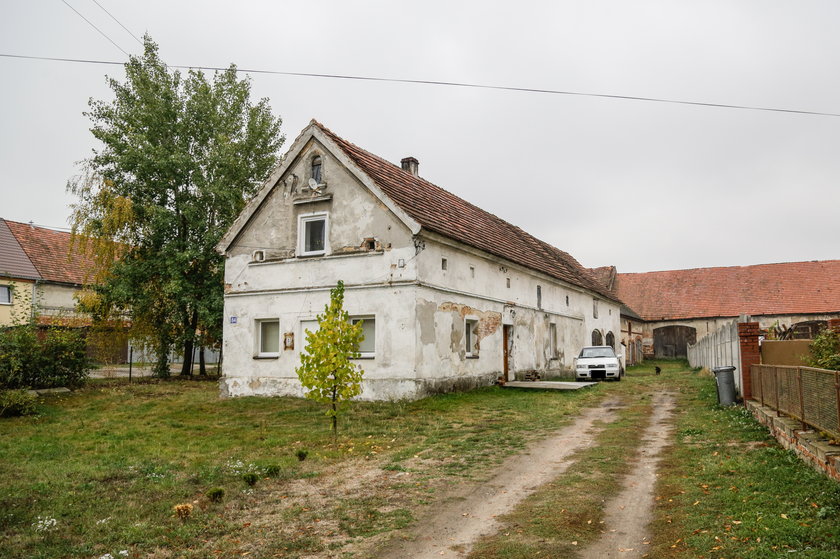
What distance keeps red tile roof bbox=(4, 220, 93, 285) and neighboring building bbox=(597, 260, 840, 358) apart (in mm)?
37898

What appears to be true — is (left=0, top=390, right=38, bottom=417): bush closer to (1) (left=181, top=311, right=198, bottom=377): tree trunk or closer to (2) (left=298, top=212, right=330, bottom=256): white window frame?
(2) (left=298, top=212, right=330, bottom=256): white window frame

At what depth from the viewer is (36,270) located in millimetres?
36094

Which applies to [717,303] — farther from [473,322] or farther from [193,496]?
[193,496]

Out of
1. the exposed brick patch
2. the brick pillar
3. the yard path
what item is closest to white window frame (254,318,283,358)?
the yard path

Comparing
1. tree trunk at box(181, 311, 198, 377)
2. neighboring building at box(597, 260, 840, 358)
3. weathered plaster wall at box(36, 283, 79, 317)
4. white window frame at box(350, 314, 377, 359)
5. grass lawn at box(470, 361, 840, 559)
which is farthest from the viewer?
neighboring building at box(597, 260, 840, 358)

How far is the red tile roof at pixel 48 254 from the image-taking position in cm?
3681

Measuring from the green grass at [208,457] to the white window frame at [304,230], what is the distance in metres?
4.44

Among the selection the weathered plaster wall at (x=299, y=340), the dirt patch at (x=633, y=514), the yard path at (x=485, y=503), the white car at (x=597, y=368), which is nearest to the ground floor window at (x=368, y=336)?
the weathered plaster wall at (x=299, y=340)

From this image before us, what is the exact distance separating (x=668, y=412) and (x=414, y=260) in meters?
7.52

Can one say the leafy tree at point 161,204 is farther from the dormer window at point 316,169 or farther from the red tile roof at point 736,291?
the red tile roof at point 736,291

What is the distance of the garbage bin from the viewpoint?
14211mm

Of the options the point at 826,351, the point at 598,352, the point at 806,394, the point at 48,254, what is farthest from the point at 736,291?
the point at 48,254

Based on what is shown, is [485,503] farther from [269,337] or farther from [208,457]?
[269,337]

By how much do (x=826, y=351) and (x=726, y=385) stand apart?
519 cm
